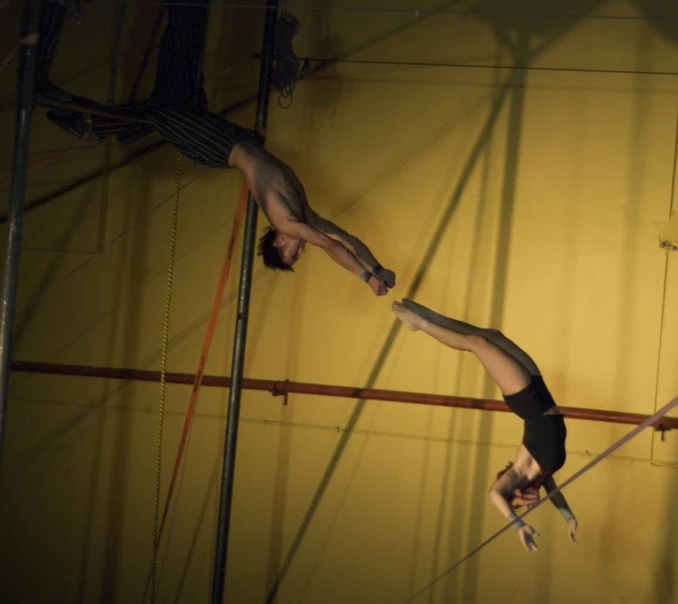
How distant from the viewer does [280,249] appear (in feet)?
10.0

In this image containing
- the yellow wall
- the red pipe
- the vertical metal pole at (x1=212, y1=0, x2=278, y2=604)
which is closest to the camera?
the vertical metal pole at (x1=212, y1=0, x2=278, y2=604)

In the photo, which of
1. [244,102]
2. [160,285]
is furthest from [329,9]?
[160,285]

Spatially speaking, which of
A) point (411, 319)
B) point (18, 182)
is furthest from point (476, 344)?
point (18, 182)

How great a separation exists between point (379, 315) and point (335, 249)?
4.10 feet

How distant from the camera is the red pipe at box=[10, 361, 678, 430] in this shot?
11.8ft

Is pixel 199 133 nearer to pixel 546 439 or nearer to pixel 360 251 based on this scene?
pixel 360 251

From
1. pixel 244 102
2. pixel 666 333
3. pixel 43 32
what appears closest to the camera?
pixel 43 32

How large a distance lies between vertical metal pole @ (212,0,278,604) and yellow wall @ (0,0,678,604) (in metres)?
0.62

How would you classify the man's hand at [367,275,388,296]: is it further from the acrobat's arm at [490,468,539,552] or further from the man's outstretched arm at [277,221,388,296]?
the acrobat's arm at [490,468,539,552]

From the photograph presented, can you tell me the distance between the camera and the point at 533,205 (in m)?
3.80

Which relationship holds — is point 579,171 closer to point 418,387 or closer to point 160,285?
point 418,387

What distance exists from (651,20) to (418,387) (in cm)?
228

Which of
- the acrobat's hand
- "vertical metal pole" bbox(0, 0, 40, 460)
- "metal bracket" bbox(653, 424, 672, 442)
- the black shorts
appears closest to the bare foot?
the acrobat's hand

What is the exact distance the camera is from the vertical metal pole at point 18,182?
2396 mm
